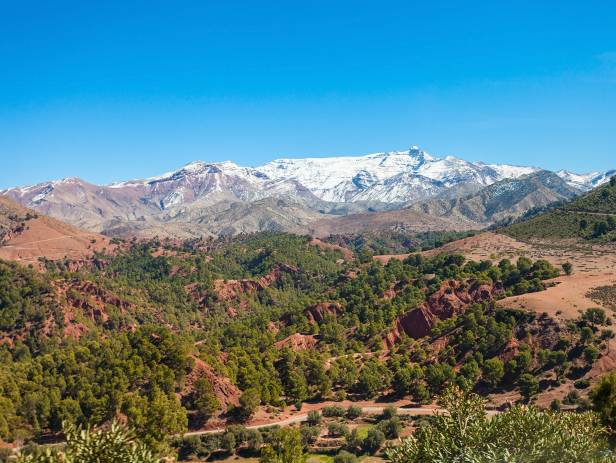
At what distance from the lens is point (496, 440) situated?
27.6 meters

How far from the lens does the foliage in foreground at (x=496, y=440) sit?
25.4 meters

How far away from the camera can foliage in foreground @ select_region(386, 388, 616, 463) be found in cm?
2535

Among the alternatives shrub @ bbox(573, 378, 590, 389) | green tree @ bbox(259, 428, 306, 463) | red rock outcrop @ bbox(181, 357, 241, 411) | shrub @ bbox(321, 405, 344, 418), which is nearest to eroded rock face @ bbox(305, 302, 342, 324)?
red rock outcrop @ bbox(181, 357, 241, 411)

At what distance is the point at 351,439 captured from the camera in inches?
2594

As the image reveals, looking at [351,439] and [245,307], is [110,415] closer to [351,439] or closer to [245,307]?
[351,439]

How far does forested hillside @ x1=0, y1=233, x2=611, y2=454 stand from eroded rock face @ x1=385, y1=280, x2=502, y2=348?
0.29 metres

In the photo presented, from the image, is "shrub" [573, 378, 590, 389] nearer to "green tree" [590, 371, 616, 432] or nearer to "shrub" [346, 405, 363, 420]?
"green tree" [590, 371, 616, 432]

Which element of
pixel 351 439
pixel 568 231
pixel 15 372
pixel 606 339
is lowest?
pixel 351 439

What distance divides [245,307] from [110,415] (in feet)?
397

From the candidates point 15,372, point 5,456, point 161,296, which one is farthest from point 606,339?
point 161,296

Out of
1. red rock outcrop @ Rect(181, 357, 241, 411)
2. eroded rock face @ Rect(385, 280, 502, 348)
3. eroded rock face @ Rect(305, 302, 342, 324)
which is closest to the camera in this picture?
red rock outcrop @ Rect(181, 357, 241, 411)

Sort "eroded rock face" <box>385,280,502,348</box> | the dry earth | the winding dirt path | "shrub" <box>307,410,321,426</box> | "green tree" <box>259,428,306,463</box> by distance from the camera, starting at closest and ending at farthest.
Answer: "green tree" <box>259,428,306,463</box>
the winding dirt path
"shrub" <box>307,410,321,426</box>
the dry earth
"eroded rock face" <box>385,280,502,348</box>

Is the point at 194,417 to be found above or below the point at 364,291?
below

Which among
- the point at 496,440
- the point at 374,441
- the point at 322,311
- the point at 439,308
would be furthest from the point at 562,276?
the point at 496,440
